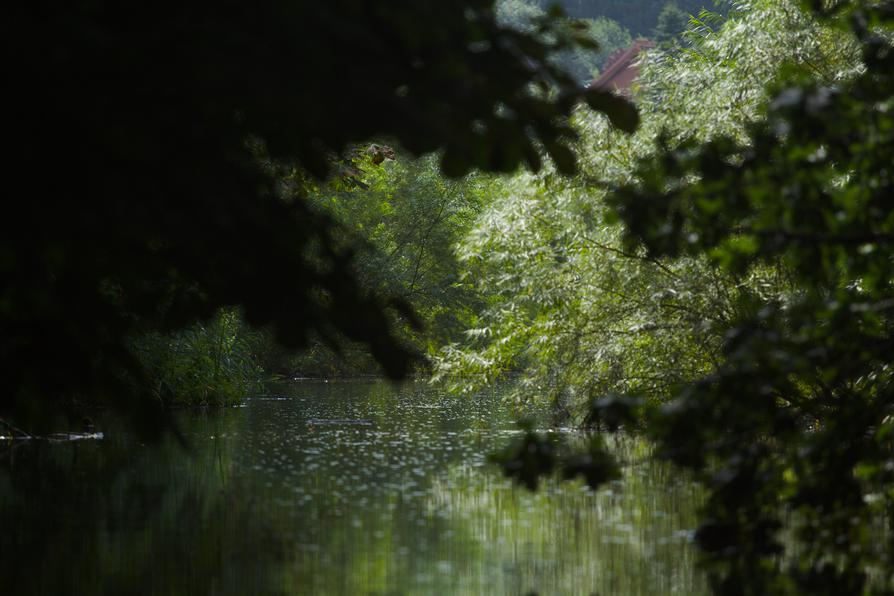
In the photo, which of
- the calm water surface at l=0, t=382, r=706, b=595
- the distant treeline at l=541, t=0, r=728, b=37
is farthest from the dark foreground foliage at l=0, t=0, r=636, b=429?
the distant treeline at l=541, t=0, r=728, b=37

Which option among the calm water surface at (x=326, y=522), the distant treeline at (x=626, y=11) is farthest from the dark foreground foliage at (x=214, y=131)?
the distant treeline at (x=626, y=11)

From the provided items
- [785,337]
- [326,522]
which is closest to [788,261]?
[785,337]

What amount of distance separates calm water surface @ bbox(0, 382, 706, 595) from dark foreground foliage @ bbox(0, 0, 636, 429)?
213 centimetres

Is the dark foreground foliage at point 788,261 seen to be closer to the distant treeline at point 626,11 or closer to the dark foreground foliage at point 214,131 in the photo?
the dark foreground foliage at point 214,131

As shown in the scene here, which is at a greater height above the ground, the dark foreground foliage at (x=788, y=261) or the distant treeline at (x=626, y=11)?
the distant treeline at (x=626, y=11)

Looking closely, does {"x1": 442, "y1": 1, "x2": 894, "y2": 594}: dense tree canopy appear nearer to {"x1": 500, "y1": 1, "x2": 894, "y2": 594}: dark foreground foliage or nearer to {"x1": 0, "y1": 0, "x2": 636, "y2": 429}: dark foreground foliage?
{"x1": 500, "y1": 1, "x2": 894, "y2": 594}: dark foreground foliage

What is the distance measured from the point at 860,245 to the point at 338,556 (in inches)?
138

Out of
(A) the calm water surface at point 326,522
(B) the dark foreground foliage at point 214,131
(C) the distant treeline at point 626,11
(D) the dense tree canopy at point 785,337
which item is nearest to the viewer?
(B) the dark foreground foliage at point 214,131

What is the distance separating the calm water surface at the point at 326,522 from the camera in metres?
7.21

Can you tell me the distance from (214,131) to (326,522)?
5263mm

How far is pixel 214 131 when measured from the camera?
15.2ft

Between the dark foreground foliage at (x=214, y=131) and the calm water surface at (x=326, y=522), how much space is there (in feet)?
6.99

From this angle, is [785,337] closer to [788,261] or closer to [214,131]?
[788,261]

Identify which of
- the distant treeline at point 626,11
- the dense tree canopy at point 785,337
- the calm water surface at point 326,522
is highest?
the distant treeline at point 626,11
